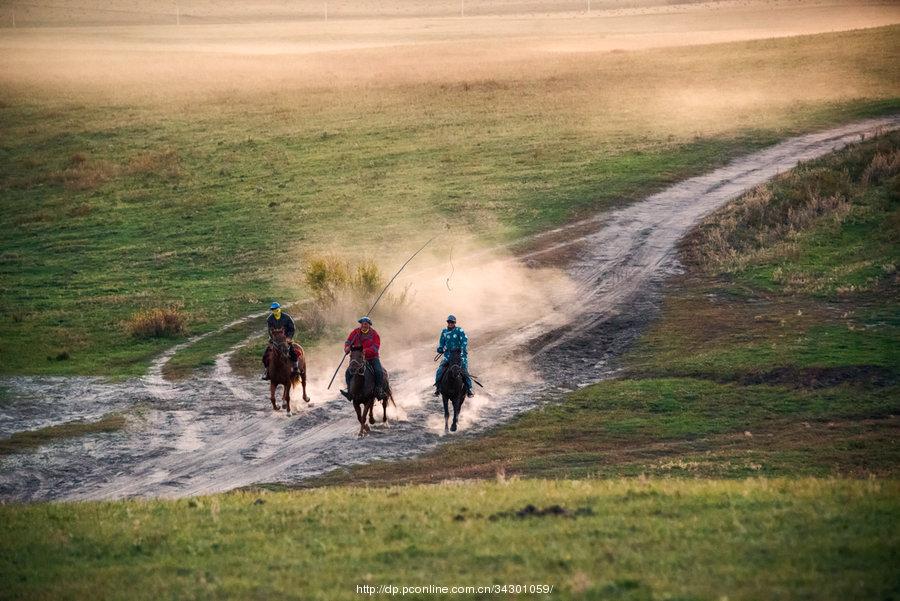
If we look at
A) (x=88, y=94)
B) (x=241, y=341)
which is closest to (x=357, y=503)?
(x=241, y=341)

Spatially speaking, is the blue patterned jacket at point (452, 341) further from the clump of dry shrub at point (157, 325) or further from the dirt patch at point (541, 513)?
the clump of dry shrub at point (157, 325)

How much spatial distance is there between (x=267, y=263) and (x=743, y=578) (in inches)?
1365

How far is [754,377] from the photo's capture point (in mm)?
26734

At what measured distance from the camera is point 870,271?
113ft

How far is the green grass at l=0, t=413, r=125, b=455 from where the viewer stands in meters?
24.1

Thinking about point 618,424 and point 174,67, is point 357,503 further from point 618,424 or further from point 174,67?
point 174,67

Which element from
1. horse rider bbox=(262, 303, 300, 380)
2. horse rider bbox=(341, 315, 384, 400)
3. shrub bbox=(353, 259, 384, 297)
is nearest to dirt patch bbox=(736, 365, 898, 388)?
horse rider bbox=(341, 315, 384, 400)

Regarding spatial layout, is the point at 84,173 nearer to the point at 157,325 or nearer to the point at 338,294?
the point at 157,325

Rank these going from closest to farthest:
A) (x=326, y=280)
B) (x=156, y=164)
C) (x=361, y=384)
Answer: (x=361, y=384) < (x=326, y=280) < (x=156, y=164)

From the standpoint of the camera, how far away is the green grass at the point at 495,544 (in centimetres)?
1090

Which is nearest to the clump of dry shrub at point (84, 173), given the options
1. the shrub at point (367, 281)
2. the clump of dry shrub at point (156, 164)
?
the clump of dry shrub at point (156, 164)

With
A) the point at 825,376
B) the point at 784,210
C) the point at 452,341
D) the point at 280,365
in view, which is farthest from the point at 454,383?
the point at 784,210

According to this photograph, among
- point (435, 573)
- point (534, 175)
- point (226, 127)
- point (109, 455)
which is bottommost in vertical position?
point (109, 455)

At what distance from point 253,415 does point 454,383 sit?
6.23 meters
